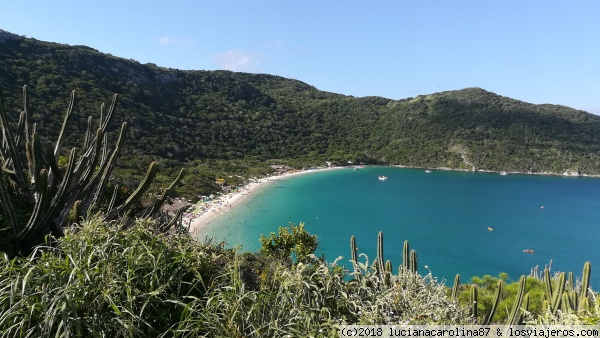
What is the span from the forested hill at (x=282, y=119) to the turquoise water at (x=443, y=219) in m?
19.1

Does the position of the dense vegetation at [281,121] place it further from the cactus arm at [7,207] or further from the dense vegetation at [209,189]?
the cactus arm at [7,207]

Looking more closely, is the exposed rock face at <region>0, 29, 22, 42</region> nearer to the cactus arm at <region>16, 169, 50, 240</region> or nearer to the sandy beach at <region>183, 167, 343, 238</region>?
the sandy beach at <region>183, 167, 343, 238</region>

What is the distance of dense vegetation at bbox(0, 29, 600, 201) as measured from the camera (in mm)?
59812

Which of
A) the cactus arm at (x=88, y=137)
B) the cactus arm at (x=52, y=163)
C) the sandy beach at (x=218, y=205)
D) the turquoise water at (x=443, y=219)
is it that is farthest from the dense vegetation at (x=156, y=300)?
the sandy beach at (x=218, y=205)

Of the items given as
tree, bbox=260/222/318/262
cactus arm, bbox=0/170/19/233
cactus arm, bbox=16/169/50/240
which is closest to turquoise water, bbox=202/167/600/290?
tree, bbox=260/222/318/262

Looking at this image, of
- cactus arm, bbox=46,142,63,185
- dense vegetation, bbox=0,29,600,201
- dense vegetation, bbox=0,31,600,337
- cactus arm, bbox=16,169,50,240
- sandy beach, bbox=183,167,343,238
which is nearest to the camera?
dense vegetation, bbox=0,31,600,337

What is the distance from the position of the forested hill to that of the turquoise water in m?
19.1

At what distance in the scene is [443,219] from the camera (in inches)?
2041

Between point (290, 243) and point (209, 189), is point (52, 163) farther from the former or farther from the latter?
point (209, 189)

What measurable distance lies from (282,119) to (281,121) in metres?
3.33

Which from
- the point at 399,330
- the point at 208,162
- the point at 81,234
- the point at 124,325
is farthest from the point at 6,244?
the point at 208,162

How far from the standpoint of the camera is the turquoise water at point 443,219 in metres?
35.1

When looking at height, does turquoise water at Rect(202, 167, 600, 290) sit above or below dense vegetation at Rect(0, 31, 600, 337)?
below

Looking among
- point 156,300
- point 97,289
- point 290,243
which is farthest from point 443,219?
point 97,289
